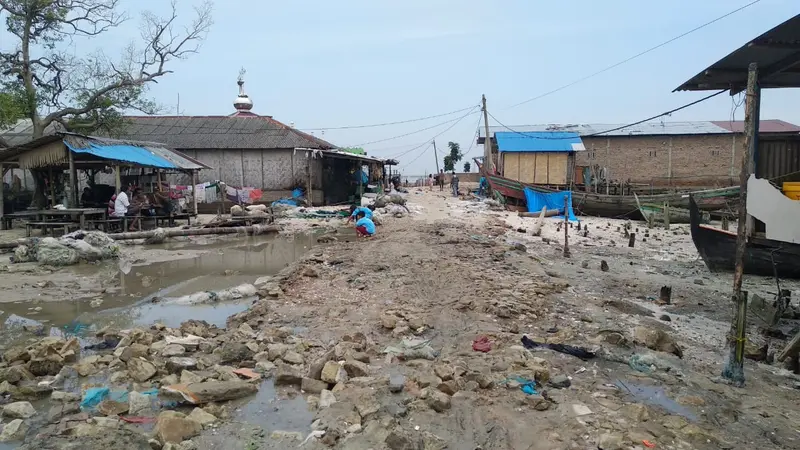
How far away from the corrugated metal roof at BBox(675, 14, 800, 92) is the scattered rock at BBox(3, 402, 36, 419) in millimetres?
8096

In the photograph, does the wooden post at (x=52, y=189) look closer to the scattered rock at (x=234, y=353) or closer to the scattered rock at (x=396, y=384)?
the scattered rock at (x=234, y=353)

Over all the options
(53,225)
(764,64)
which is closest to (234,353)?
(764,64)

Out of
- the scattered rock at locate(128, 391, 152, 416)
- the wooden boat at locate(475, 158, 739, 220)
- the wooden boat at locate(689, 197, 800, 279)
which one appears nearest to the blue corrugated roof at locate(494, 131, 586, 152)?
the wooden boat at locate(475, 158, 739, 220)

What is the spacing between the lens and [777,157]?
9.70 meters

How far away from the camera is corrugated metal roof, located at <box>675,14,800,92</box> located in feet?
19.9

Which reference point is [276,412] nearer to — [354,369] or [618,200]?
[354,369]

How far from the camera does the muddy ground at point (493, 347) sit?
3768mm

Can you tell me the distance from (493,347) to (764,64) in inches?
230

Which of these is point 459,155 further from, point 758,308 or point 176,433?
point 176,433

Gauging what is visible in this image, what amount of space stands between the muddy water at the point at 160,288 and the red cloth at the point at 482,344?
337 centimetres

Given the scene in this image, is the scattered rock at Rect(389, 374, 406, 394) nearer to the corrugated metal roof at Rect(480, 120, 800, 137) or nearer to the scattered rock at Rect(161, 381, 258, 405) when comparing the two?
the scattered rock at Rect(161, 381, 258, 405)

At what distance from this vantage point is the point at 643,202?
22375mm

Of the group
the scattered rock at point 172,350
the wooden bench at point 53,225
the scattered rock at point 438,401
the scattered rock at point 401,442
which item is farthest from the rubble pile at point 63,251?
the scattered rock at point 401,442

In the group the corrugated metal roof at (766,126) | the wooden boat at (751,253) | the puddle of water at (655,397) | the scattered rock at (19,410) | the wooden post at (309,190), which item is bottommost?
the puddle of water at (655,397)
